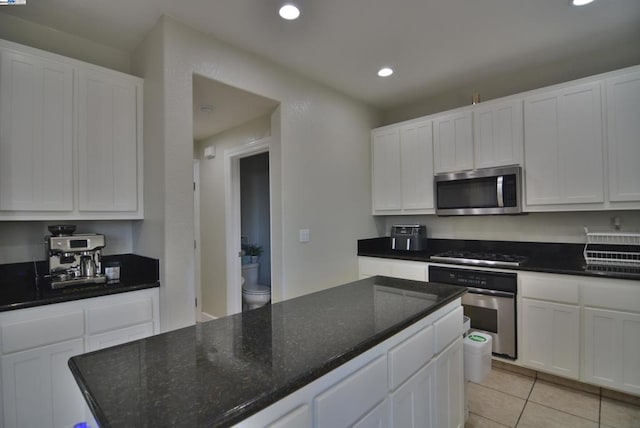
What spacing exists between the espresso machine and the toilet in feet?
5.87

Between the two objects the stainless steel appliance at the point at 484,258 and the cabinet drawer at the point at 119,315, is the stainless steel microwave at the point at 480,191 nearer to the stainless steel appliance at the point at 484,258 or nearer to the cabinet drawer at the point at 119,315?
the stainless steel appliance at the point at 484,258

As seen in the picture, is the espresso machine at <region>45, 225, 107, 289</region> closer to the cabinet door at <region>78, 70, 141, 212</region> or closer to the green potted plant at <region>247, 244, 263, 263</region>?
the cabinet door at <region>78, 70, 141, 212</region>

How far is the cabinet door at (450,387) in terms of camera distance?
1459mm

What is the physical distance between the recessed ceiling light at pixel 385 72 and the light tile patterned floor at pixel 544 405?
2.76 meters

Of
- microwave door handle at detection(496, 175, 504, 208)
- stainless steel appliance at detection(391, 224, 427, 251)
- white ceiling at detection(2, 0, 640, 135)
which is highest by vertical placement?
white ceiling at detection(2, 0, 640, 135)

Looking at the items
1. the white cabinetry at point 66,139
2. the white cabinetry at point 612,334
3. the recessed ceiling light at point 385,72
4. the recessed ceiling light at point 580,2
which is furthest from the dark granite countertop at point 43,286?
the recessed ceiling light at point 580,2

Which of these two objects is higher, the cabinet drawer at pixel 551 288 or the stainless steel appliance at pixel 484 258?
the stainless steel appliance at pixel 484 258

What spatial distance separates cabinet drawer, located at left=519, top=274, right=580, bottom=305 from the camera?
2.28 meters

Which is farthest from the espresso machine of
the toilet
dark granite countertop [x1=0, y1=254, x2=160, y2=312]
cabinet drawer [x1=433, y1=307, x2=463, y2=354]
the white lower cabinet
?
cabinet drawer [x1=433, y1=307, x2=463, y2=354]

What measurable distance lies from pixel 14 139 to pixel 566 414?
3.88 metres

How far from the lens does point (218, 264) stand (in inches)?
143

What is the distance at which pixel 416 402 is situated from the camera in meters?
1.29

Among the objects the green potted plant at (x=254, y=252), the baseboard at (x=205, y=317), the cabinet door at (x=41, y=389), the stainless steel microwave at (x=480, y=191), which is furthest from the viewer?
the green potted plant at (x=254, y=252)

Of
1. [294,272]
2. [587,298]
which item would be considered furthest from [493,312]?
[294,272]
